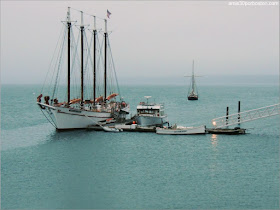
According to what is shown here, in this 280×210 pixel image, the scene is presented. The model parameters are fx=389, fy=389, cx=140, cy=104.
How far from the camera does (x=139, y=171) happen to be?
140ft

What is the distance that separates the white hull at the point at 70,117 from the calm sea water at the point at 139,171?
106 inches

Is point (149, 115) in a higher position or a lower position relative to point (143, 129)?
higher

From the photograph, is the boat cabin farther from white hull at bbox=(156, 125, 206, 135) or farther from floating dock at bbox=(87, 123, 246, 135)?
white hull at bbox=(156, 125, 206, 135)

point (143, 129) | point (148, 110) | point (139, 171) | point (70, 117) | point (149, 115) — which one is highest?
point (148, 110)

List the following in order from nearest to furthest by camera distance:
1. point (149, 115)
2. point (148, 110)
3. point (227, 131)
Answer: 1. point (227, 131)
2. point (149, 115)
3. point (148, 110)

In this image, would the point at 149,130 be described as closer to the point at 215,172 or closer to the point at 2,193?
the point at 215,172

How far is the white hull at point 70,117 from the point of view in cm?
6700

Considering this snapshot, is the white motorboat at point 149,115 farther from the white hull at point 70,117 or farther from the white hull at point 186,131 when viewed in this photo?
the white hull at point 70,117

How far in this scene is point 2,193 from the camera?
118 ft

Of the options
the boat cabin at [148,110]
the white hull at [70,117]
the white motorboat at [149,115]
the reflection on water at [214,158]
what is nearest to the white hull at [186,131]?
the reflection on water at [214,158]

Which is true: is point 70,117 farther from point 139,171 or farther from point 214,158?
point 214,158

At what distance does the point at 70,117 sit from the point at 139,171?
28709 mm

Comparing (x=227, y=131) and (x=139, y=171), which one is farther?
(x=227, y=131)

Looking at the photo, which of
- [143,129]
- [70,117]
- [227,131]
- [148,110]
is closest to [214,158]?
[227,131]
